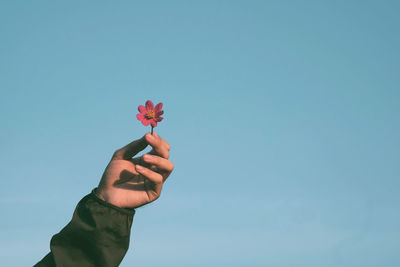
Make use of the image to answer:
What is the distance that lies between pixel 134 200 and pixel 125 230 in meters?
0.34

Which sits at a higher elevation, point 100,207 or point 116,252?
point 100,207

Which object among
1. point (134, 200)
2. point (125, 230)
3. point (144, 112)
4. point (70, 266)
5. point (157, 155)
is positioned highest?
point (144, 112)

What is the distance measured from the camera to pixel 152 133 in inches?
204

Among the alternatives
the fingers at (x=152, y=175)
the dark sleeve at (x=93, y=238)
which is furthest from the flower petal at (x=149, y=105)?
the dark sleeve at (x=93, y=238)

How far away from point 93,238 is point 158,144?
1.22 meters

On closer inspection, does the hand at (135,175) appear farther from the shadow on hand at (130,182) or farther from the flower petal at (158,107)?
the flower petal at (158,107)

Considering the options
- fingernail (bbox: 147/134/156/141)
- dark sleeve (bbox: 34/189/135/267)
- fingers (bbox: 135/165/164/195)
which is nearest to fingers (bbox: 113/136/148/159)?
fingernail (bbox: 147/134/156/141)

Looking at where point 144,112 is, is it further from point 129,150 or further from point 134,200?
point 134,200

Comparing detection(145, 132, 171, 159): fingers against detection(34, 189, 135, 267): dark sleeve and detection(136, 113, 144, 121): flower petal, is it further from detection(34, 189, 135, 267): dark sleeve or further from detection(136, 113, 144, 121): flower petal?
detection(34, 189, 135, 267): dark sleeve

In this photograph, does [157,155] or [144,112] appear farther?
[144,112]

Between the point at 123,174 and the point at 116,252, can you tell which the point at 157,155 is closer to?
the point at 123,174

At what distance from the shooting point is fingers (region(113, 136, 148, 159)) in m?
5.12

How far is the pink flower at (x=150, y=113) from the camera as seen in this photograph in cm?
533

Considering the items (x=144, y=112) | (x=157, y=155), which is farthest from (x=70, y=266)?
(x=144, y=112)
